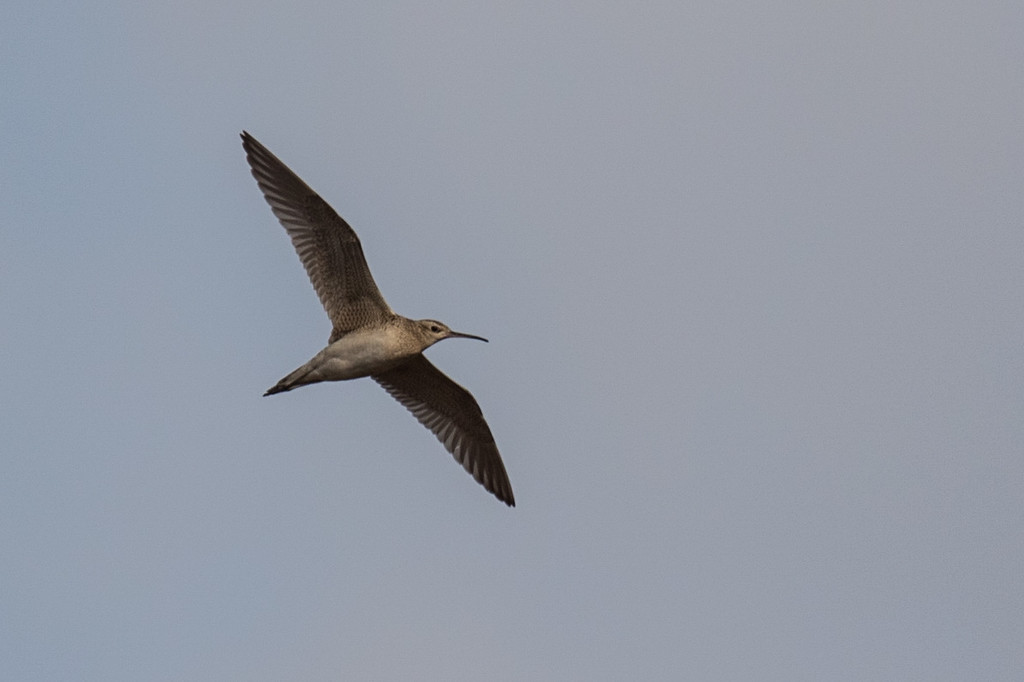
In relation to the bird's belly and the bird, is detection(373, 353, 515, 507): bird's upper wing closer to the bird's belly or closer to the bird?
the bird

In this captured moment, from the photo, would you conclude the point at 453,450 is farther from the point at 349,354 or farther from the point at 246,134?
the point at 246,134

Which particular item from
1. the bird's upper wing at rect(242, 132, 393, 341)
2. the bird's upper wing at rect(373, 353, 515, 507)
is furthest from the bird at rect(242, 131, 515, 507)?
the bird's upper wing at rect(373, 353, 515, 507)

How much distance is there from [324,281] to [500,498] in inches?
204

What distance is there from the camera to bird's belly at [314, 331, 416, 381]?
81.2 ft

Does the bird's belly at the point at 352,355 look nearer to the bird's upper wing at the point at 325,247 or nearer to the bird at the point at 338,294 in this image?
the bird at the point at 338,294

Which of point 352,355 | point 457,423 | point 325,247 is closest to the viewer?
point 352,355

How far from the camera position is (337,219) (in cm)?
2484

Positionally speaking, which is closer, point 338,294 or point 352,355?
point 352,355

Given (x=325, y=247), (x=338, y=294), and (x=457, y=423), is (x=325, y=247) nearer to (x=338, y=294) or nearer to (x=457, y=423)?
(x=338, y=294)

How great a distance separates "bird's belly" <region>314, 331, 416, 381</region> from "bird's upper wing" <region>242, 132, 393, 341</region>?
1.17 ft

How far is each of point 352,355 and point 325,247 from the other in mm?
1698

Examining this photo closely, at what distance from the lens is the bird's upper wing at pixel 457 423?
90.8 feet

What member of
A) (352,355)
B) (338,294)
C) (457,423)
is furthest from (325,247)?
(457,423)

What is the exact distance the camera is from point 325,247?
25219 mm
